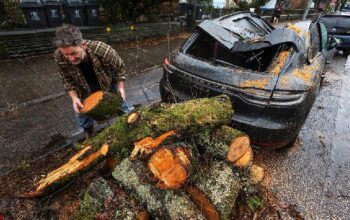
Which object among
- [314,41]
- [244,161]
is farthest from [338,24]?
[244,161]

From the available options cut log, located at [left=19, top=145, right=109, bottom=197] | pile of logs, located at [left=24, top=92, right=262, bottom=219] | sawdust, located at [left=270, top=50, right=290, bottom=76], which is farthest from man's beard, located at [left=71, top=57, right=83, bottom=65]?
sawdust, located at [left=270, top=50, right=290, bottom=76]

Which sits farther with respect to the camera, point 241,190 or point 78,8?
point 78,8

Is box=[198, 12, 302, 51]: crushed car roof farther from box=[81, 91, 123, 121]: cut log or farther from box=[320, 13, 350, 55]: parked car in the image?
box=[320, 13, 350, 55]: parked car

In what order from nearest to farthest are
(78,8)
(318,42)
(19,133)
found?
(19,133), (318,42), (78,8)

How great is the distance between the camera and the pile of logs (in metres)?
2.41

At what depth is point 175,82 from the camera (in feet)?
12.0

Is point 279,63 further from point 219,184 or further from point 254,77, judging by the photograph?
point 219,184

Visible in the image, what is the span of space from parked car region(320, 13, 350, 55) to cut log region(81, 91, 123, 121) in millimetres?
8960

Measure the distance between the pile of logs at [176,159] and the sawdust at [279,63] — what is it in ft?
2.43

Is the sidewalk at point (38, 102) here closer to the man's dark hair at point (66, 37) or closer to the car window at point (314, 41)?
the man's dark hair at point (66, 37)

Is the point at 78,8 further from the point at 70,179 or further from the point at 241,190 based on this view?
the point at 241,190

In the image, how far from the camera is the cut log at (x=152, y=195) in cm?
240

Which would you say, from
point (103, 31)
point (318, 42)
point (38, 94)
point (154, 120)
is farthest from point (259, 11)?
point (154, 120)

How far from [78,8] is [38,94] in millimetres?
4049
